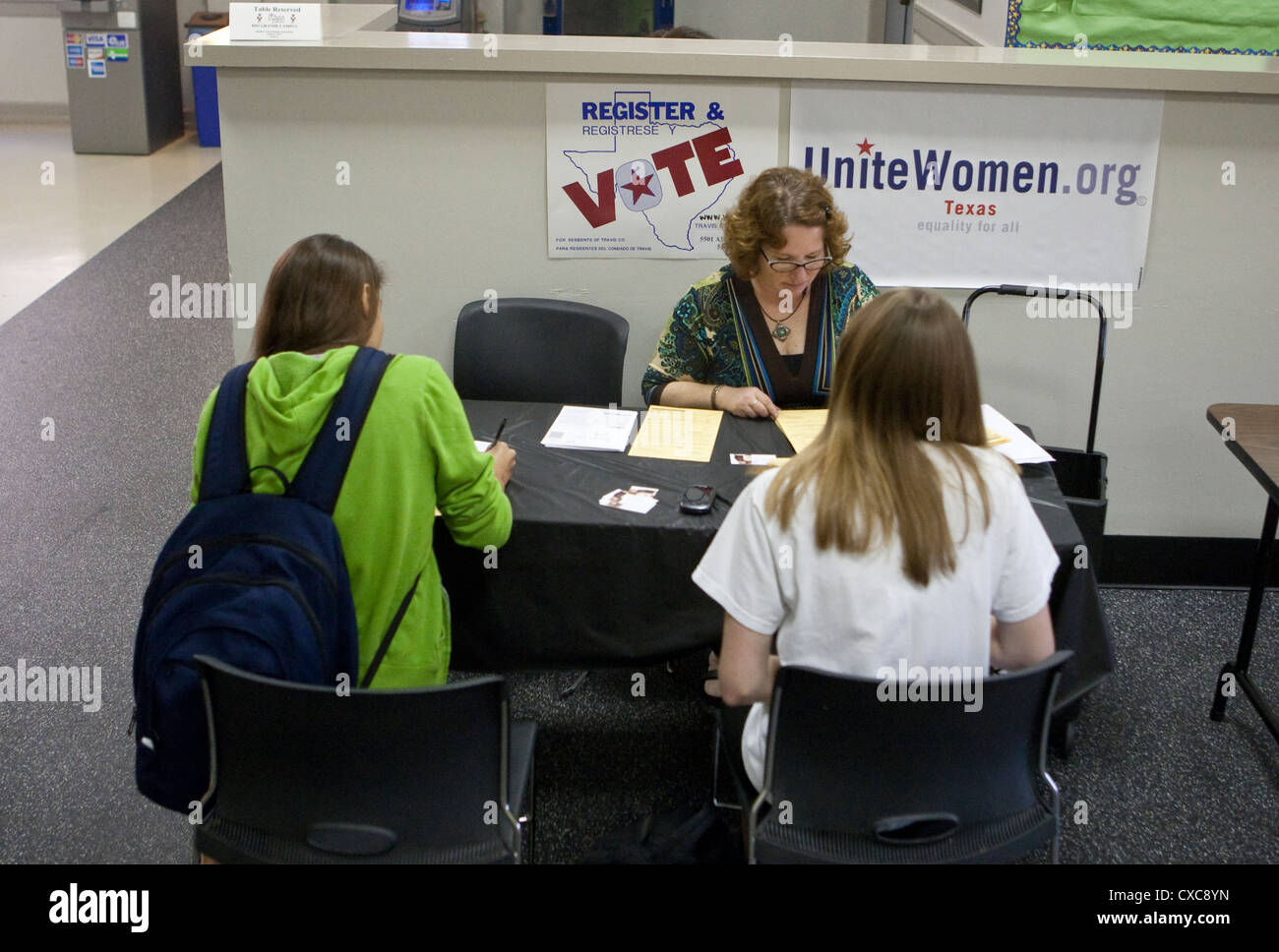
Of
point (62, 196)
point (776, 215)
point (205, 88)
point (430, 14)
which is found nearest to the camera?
point (776, 215)

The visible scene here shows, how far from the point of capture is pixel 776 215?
267 centimetres

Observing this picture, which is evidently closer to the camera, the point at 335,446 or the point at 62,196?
the point at 335,446

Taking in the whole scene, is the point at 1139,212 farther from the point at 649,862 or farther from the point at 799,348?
the point at 649,862

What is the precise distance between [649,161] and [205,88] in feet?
20.6

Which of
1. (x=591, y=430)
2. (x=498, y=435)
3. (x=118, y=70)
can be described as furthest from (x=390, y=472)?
(x=118, y=70)

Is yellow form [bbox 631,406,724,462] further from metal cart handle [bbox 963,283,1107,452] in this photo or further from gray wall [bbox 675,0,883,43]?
gray wall [bbox 675,0,883,43]

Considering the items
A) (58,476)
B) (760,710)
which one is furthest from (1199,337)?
(58,476)

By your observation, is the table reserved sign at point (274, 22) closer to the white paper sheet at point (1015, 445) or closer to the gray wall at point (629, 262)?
the gray wall at point (629, 262)

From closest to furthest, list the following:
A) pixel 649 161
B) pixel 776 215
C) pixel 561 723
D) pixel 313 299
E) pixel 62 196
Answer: pixel 313 299 → pixel 776 215 → pixel 561 723 → pixel 649 161 → pixel 62 196

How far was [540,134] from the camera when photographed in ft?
10.4

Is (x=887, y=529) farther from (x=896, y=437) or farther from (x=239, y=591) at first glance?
(x=239, y=591)

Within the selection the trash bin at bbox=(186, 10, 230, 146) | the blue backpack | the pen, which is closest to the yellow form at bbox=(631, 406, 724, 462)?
the pen

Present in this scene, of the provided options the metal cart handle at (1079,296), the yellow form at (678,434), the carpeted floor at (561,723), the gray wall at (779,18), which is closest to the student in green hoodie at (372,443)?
the yellow form at (678,434)

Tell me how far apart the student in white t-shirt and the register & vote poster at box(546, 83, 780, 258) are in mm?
1648
